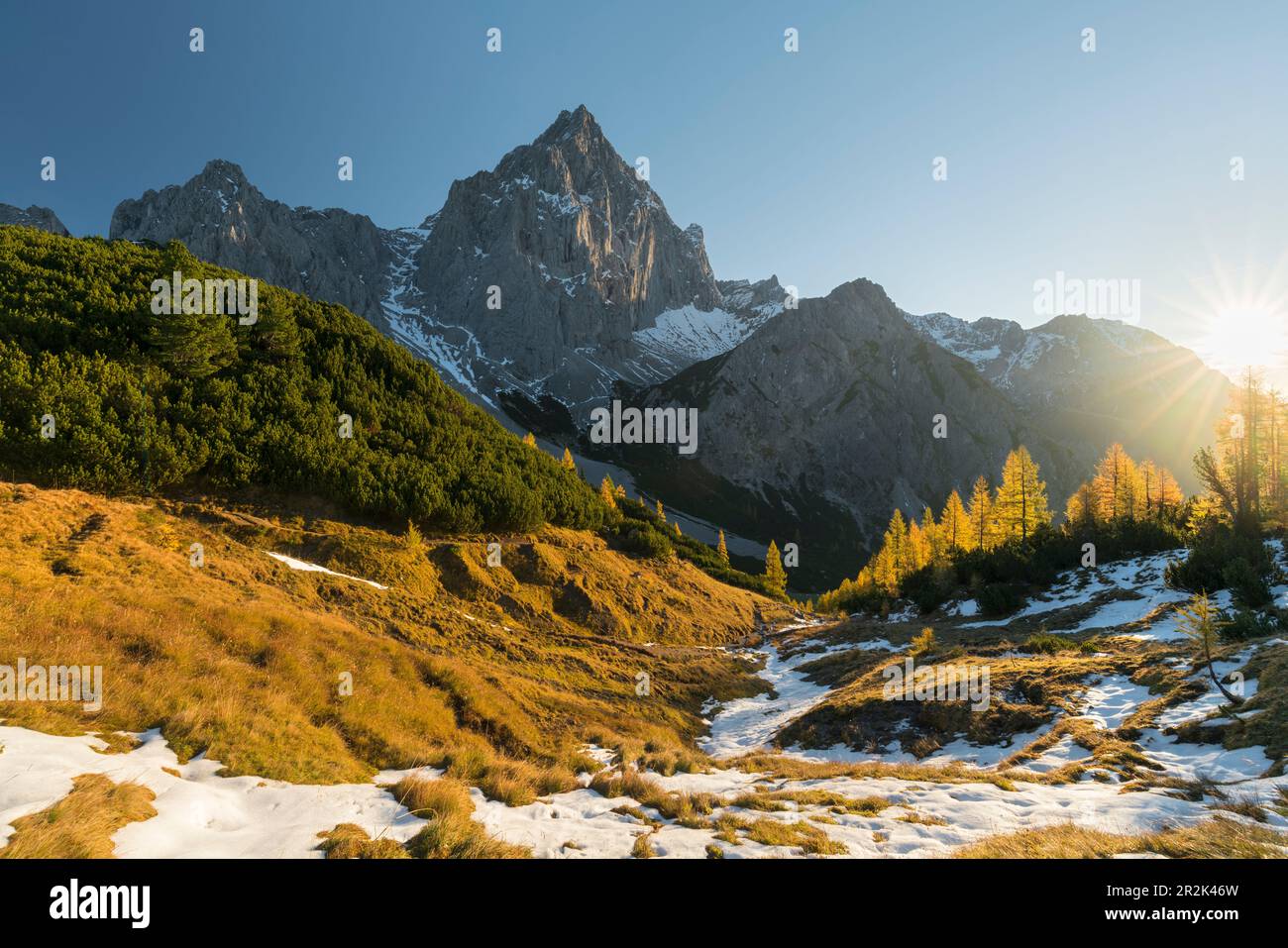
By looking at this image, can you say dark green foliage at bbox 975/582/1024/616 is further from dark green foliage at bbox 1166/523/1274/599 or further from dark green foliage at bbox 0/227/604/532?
dark green foliage at bbox 0/227/604/532

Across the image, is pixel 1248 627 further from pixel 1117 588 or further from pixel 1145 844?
pixel 1145 844

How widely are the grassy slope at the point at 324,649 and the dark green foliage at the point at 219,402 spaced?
2.07m

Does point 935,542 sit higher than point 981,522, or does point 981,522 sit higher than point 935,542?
point 981,522

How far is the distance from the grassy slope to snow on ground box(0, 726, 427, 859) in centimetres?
58

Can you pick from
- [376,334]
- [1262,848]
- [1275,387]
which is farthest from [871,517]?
[1262,848]

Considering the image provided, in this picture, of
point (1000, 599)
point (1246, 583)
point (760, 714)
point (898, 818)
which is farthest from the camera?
point (1000, 599)

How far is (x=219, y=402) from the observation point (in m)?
25.2

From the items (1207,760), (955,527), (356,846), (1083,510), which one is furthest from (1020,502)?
(356,846)

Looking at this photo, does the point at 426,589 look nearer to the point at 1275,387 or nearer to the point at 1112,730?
the point at 1112,730

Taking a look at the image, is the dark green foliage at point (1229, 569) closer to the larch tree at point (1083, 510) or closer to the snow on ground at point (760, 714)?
the snow on ground at point (760, 714)

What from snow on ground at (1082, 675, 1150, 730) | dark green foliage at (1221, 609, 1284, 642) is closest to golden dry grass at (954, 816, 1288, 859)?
snow on ground at (1082, 675, 1150, 730)

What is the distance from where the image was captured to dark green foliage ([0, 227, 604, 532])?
65.0ft

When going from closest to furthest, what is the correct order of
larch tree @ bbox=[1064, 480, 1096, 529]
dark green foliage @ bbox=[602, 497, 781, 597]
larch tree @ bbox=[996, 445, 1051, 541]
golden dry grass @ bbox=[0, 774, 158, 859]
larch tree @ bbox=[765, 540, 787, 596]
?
golden dry grass @ bbox=[0, 774, 158, 859] → dark green foliage @ bbox=[602, 497, 781, 597] → larch tree @ bbox=[1064, 480, 1096, 529] → larch tree @ bbox=[996, 445, 1051, 541] → larch tree @ bbox=[765, 540, 787, 596]

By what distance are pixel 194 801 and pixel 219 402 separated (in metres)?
25.7
